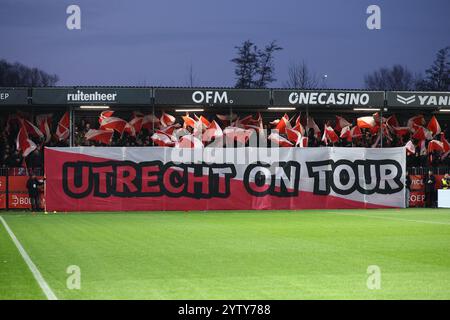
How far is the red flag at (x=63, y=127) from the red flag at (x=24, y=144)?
1.70 metres

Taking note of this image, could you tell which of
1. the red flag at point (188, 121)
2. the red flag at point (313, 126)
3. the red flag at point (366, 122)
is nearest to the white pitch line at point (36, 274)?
the red flag at point (188, 121)

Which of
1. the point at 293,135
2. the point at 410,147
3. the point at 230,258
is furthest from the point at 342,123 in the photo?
the point at 230,258

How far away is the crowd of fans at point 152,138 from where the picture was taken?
1674 inches

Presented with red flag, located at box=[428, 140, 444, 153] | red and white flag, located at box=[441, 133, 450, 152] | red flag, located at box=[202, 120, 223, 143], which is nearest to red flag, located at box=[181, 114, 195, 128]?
red flag, located at box=[202, 120, 223, 143]

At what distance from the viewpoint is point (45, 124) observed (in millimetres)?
44094

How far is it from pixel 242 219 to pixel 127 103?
1247 cm

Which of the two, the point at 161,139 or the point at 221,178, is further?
the point at 161,139

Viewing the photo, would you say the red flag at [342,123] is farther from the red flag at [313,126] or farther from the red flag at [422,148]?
the red flag at [422,148]

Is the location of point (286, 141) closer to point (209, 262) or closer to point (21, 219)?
point (21, 219)

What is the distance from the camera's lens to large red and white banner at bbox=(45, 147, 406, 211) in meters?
35.8

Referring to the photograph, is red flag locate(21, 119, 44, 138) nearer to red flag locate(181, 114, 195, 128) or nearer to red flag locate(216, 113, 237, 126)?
red flag locate(181, 114, 195, 128)

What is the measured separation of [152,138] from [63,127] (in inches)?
194

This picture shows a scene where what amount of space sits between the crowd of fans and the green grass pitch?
13.4 m

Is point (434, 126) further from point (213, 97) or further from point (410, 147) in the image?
point (213, 97)
